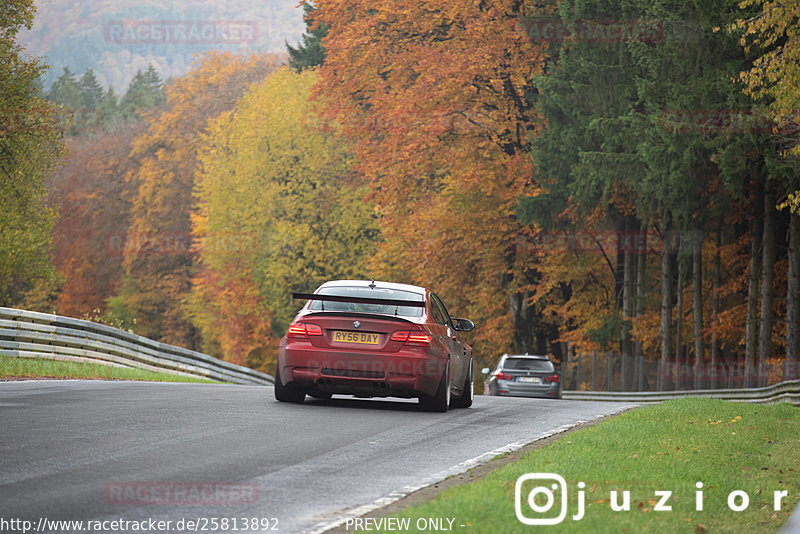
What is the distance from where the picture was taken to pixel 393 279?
4712cm

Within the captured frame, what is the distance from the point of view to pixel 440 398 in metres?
15.4

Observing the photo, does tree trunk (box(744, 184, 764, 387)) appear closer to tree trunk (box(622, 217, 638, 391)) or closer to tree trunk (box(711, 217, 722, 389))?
tree trunk (box(711, 217, 722, 389))

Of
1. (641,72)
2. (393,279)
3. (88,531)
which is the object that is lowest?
(88,531)

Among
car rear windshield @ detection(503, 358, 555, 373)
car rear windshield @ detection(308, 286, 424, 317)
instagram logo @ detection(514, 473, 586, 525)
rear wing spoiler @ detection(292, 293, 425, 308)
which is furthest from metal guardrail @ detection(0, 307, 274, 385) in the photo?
instagram logo @ detection(514, 473, 586, 525)

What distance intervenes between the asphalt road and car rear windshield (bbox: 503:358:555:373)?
38.7 ft

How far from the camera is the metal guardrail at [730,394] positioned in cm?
2410

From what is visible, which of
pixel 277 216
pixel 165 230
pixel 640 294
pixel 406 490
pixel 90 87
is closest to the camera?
pixel 406 490

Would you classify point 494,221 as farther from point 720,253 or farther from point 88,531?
point 88,531

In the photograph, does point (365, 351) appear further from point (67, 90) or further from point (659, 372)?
point (67, 90)

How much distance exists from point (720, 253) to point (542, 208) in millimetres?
6957

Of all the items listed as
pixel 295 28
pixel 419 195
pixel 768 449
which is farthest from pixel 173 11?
pixel 768 449

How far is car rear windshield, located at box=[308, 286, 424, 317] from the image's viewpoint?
50.4 ft

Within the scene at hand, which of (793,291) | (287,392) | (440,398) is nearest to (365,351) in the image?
(440,398)

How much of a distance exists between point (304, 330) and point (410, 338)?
1.39 m
